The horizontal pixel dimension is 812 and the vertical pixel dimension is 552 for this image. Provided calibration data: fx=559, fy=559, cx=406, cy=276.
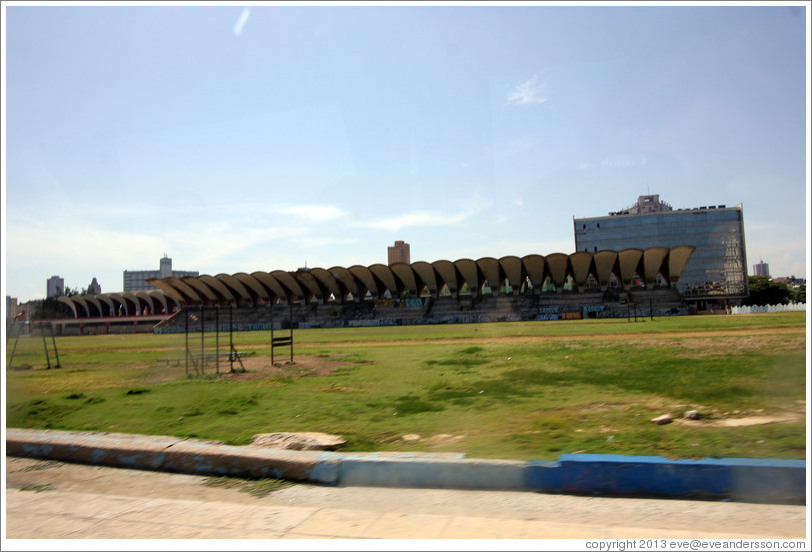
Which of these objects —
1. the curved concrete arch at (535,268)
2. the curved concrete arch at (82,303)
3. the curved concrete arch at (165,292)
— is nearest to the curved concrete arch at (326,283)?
the curved concrete arch at (165,292)

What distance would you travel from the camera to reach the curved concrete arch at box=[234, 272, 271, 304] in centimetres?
8802

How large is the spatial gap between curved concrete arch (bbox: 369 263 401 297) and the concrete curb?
78.7 m

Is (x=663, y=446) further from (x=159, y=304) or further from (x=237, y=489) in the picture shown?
(x=159, y=304)

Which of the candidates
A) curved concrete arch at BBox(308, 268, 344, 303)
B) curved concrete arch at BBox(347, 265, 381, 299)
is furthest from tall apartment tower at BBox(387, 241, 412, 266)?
curved concrete arch at BBox(308, 268, 344, 303)

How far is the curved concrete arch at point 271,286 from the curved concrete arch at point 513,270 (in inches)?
1399

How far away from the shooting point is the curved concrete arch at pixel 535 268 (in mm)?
79438

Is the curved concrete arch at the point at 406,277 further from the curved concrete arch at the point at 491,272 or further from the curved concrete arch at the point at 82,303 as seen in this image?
the curved concrete arch at the point at 82,303

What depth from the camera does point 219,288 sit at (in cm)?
9012

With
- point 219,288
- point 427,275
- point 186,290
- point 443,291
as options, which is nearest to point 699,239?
point 443,291

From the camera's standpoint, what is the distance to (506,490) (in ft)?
17.2

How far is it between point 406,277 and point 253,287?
25.1 meters

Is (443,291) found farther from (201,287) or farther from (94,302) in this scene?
(94,302)

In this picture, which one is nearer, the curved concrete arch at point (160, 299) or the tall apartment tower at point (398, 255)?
the tall apartment tower at point (398, 255)

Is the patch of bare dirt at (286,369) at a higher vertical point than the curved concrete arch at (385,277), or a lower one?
lower
